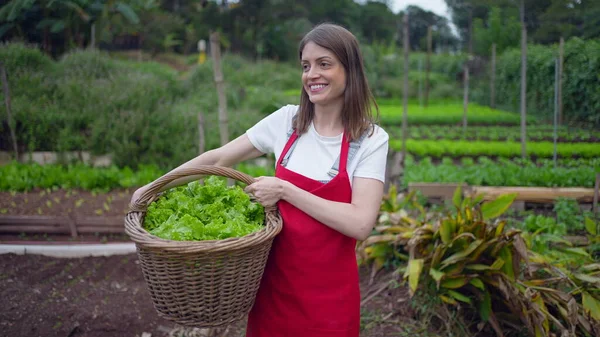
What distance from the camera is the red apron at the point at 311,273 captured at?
1.90 meters

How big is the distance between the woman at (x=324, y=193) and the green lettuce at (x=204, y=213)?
12 cm

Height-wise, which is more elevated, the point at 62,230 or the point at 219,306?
the point at 219,306

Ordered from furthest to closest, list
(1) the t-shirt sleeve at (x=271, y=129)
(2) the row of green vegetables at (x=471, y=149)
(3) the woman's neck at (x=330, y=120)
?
1. (2) the row of green vegetables at (x=471, y=149)
2. (1) the t-shirt sleeve at (x=271, y=129)
3. (3) the woman's neck at (x=330, y=120)

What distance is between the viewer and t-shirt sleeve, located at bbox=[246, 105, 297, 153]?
6.97ft

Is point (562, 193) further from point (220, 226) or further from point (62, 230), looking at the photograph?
point (62, 230)

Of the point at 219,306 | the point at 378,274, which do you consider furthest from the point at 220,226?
the point at 378,274

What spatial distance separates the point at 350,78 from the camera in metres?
1.96

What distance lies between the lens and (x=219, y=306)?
1.76 m

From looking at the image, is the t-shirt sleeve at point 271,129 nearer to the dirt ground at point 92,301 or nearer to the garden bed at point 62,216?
the dirt ground at point 92,301

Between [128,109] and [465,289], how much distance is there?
19.3 feet

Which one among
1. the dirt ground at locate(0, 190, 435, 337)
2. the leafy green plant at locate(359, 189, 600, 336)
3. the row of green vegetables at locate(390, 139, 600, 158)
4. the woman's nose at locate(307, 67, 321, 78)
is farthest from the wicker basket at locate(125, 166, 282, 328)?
the row of green vegetables at locate(390, 139, 600, 158)

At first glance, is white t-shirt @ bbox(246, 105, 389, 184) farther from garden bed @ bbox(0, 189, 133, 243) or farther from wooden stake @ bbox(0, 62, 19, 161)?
wooden stake @ bbox(0, 62, 19, 161)

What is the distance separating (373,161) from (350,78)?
34cm

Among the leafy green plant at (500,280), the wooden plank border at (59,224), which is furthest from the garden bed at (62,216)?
the leafy green plant at (500,280)
